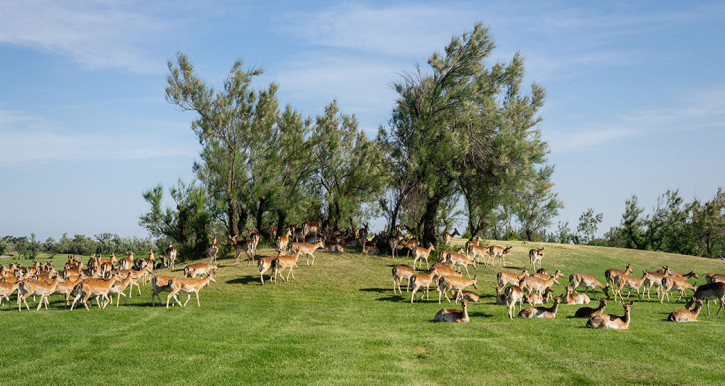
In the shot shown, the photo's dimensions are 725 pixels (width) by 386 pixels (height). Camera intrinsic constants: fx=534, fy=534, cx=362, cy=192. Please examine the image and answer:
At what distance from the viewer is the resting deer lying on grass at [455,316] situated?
17.7 metres

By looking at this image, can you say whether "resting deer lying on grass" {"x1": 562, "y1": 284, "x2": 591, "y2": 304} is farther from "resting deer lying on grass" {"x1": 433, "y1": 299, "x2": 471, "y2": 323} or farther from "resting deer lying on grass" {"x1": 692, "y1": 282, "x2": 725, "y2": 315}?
"resting deer lying on grass" {"x1": 433, "y1": 299, "x2": 471, "y2": 323}

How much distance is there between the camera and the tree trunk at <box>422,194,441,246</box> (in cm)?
3550

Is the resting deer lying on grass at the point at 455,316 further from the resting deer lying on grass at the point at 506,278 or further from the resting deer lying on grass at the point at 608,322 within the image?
the resting deer lying on grass at the point at 506,278

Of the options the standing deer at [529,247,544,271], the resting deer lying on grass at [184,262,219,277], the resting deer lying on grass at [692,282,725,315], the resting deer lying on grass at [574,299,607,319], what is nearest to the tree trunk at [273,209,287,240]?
the resting deer lying on grass at [184,262,219,277]

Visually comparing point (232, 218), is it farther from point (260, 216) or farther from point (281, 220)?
point (281, 220)

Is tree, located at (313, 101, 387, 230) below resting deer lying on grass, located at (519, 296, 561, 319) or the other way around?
the other way around

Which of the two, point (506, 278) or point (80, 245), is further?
point (80, 245)

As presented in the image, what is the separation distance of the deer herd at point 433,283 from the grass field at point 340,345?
0.62 meters

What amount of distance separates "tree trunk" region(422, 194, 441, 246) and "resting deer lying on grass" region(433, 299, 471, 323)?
56.7 feet

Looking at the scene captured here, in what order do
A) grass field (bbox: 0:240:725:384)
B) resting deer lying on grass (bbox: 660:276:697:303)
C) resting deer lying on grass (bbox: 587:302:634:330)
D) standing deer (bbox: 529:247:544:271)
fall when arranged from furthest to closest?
1. standing deer (bbox: 529:247:544:271)
2. resting deer lying on grass (bbox: 660:276:697:303)
3. resting deer lying on grass (bbox: 587:302:634:330)
4. grass field (bbox: 0:240:725:384)

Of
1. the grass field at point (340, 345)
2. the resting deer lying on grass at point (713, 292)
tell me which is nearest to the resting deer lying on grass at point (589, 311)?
the grass field at point (340, 345)

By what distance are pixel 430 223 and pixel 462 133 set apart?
249 inches

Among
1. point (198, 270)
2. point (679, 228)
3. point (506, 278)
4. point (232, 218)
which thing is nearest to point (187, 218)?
point (232, 218)

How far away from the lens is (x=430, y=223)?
35844mm
